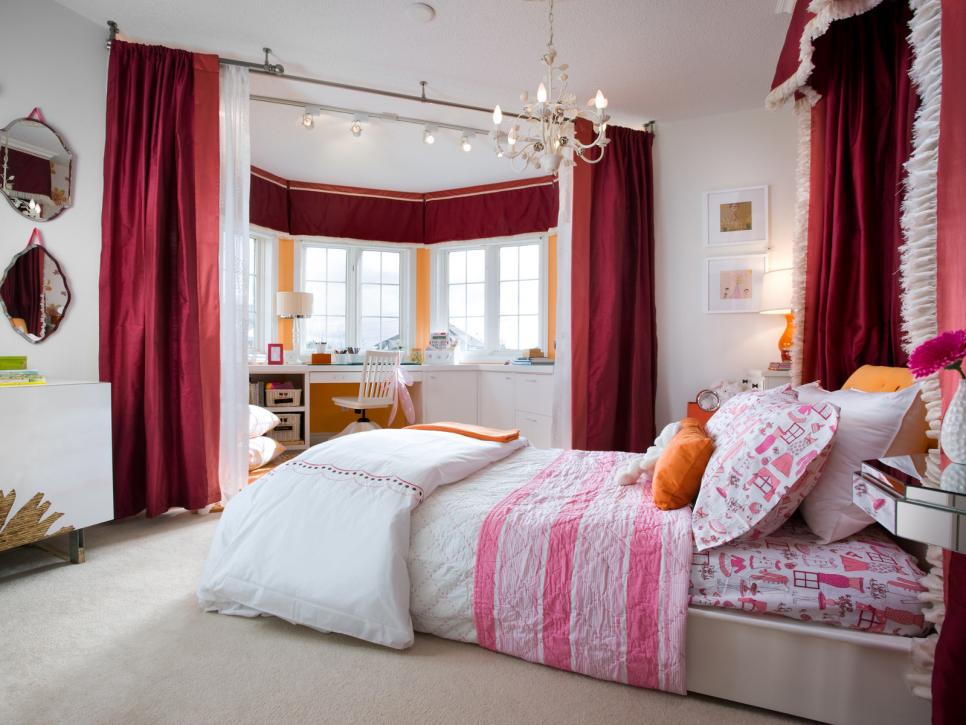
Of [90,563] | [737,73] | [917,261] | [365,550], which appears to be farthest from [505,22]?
[90,563]

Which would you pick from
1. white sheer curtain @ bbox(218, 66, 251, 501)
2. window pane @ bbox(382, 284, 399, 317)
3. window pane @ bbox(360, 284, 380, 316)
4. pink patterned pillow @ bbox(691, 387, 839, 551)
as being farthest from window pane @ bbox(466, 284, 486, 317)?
pink patterned pillow @ bbox(691, 387, 839, 551)

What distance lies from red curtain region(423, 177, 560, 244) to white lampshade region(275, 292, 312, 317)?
1413mm

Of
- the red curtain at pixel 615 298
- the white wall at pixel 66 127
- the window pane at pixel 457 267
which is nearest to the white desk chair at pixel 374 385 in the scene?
the window pane at pixel 457 267

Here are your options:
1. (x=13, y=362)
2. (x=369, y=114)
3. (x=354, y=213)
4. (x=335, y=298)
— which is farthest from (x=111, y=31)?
(x=335, y=298)

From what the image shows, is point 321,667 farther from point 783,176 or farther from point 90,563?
point 783,176

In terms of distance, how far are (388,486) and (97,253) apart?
86.0 inches

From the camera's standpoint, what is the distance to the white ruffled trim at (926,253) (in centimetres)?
125

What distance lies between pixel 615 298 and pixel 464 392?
1.88 meters

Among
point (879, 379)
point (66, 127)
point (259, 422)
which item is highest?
point (66, 127)

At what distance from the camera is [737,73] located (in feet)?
11.2

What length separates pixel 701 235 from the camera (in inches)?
158

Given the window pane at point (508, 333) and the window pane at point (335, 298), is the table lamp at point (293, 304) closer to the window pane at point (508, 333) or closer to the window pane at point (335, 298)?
the window pane at point (335, 298)

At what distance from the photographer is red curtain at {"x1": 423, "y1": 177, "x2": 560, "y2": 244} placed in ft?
17.6

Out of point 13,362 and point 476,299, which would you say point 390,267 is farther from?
point 13,362
